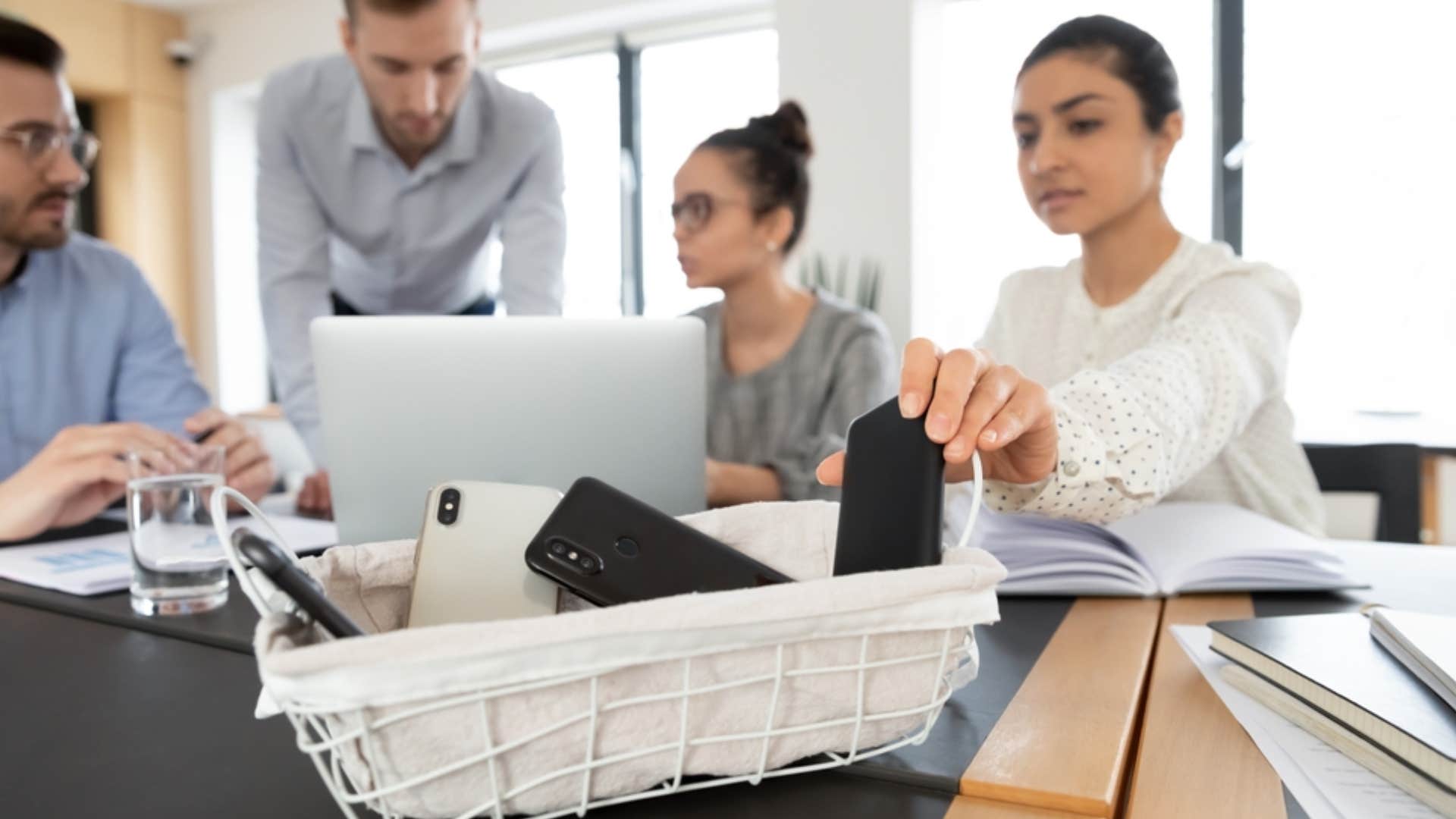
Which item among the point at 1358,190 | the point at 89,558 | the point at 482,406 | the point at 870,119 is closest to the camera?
the point at 482,406

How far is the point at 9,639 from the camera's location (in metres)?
0.77

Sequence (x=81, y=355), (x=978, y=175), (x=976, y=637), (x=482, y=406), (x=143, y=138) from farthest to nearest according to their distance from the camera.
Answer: (x=143, y=138)
(x=978, y=175)
(x=81, y=355)
(x=482, y=406)
(x=976, y=637)

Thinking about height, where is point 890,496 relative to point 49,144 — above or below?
below

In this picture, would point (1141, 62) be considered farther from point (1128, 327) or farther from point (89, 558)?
point (89, 558)

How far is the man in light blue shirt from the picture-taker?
6.20ft

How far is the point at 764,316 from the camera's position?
202 cm

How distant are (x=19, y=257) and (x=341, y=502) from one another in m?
1.29

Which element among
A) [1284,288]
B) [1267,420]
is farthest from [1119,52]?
[1267,420]

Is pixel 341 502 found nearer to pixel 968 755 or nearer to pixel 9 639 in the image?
pixel 9 639

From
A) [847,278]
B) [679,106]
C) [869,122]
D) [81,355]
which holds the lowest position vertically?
[81,355]

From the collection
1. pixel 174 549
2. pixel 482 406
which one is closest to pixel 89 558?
pixel 174 549

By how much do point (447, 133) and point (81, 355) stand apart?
2.63 ft

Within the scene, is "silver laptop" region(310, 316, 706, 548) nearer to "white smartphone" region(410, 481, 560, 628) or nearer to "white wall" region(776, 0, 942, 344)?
"white smartphone" region(410, 481, 560, 628)

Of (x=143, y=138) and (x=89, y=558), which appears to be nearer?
(x=89, y=558)
